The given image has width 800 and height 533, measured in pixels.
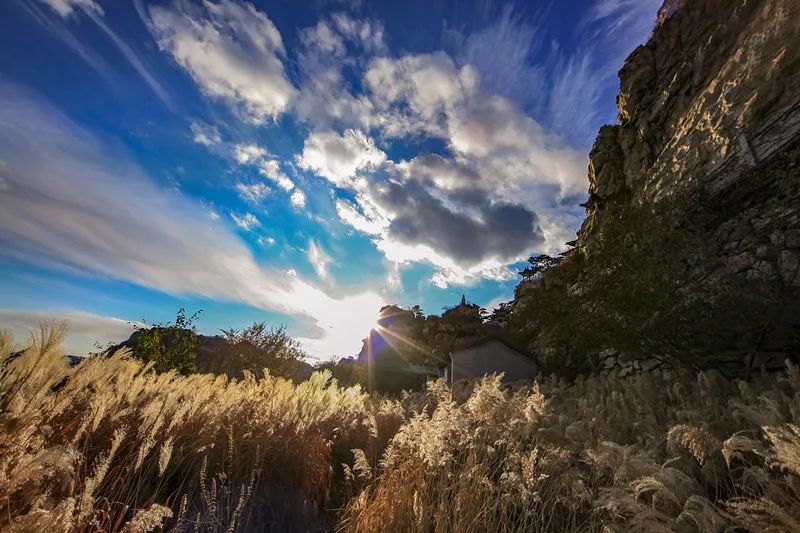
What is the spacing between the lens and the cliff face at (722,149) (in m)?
14.9

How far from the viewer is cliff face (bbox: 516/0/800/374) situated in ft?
48.9

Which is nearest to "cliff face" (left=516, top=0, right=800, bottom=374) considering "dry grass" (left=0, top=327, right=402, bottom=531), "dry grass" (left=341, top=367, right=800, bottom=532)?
"dry grass" (left=341, top=367, right=800, bottom=532)

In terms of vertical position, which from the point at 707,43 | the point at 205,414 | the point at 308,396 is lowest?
the point at 205,414

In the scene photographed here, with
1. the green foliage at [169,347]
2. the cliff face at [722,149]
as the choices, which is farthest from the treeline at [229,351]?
the cliff face at [722,149]

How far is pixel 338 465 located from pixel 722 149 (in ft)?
78.8

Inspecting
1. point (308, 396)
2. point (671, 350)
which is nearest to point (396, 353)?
point (671, 350)

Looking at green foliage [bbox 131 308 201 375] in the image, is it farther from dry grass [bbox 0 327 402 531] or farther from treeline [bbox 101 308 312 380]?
dry grass [bbox 0 327 402 531]

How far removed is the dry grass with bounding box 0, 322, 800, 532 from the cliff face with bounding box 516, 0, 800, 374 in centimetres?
860

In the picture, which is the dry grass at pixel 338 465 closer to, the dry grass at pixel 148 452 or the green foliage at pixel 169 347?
the dry grass at pixel 148 452

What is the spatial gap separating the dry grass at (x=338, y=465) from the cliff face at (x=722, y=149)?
8600 millimetres

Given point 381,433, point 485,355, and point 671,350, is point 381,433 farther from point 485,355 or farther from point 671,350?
point 485,355

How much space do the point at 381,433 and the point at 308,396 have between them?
1557mm

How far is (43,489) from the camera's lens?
2719 millimetres

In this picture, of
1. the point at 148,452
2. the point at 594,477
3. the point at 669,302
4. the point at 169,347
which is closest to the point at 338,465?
the point at 148,452
